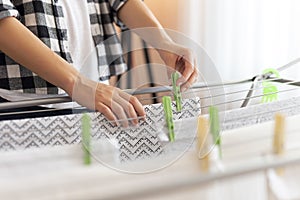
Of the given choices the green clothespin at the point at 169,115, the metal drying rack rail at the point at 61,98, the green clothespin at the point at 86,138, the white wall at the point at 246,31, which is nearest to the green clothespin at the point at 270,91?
the metal drying rack rail at the point at 61,98

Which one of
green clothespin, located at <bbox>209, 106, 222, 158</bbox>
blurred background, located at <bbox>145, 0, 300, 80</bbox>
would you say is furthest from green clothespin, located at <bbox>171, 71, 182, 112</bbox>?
blurred background, located at <bbox>145, 0, 300, 80</bbox>

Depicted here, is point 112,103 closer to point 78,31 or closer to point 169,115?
point 169,115

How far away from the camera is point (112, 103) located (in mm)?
640

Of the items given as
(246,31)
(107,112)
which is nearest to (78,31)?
(107,112)

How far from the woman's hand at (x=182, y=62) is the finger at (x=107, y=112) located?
0.15 m

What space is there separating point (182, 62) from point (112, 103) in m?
0.21

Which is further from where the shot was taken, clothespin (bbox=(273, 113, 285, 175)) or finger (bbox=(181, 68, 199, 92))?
finger (bbox=(181, 68, 199, 92))

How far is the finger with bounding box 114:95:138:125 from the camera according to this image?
633 millimetres

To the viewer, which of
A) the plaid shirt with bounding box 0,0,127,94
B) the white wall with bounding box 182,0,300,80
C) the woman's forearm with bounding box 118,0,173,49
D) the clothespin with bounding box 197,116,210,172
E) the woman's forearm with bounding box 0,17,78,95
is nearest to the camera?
the clothespin with bounding box 197,116,210,172

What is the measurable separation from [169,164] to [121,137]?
11 cm

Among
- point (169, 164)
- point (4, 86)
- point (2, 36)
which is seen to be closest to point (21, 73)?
point (4, 86)

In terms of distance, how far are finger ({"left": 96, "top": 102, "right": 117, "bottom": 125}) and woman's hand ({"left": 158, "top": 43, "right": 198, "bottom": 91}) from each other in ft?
0.50

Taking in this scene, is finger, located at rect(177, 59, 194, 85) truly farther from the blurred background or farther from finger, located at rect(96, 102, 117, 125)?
the blurred background

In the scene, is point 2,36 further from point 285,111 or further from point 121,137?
point 285,111
